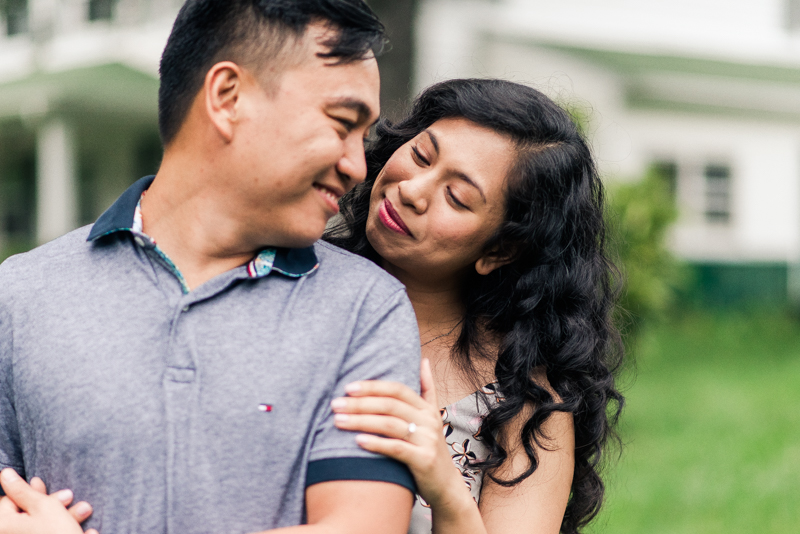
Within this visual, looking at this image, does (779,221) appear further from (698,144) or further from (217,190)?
(217,190)

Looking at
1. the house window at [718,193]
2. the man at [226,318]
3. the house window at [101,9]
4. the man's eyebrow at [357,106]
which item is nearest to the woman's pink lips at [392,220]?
the man at [226,318]

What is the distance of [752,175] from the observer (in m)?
15.8

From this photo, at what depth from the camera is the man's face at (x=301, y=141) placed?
156cm

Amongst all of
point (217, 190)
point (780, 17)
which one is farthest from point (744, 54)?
point (217, 190)

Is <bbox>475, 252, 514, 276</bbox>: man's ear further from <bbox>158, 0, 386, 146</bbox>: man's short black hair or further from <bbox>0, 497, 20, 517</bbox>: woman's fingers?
<bbox>0, 497, 20, 517</bbox>: woman's fingers

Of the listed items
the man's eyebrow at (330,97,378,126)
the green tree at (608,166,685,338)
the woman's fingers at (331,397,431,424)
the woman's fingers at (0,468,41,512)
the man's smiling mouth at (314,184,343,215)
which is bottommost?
the green tree at (608,166,685,338)

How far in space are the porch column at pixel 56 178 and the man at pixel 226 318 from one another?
13.1 metres

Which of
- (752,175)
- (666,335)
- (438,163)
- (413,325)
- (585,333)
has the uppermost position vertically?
(438,163)

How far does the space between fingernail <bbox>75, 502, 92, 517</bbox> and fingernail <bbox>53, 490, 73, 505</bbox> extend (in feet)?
0.08

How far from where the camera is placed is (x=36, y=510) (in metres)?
1.53

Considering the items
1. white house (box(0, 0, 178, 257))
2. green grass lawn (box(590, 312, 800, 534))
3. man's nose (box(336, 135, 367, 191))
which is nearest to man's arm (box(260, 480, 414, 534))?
man's nose (box(336, 135, 367, 191))

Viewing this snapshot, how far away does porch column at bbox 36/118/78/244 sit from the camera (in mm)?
13852

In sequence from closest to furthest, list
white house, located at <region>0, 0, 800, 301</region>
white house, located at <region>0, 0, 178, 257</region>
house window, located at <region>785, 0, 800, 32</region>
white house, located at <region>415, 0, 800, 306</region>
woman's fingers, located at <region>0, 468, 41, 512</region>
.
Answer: woman's fingers, located at <region>0, 468, 41, 512</region>, white house, located at <region>0, 0, 800, 301</region>, white house, located at <region>0, 0, 178, 257</region>, white house, located at <region>415, 0, 800, 306</region>, house window, located at <region>785, 0, 800, 32</region>

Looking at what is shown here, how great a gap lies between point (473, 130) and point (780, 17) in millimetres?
16262
